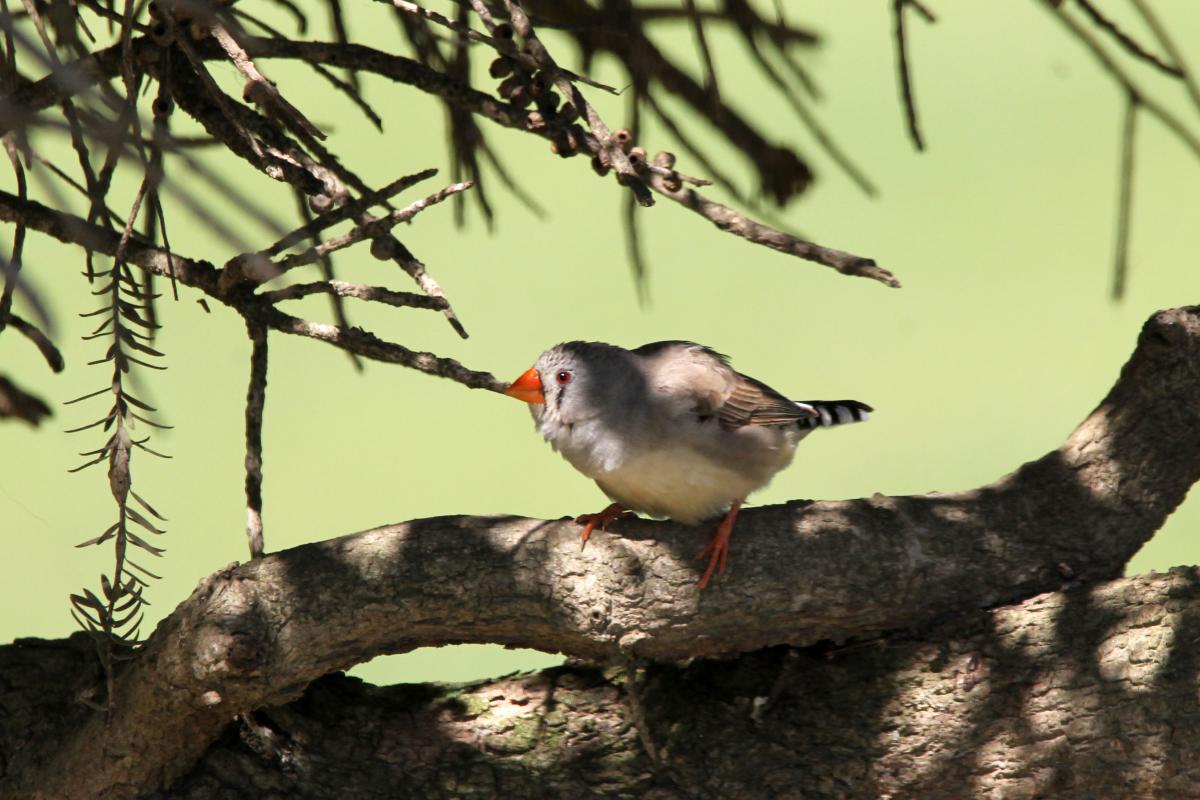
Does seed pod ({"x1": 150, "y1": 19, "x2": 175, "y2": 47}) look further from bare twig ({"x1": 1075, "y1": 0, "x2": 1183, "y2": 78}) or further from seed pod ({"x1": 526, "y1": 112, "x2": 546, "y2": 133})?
bare twig ({"x1": 1075, "y1": 0, "x2": 1183, "y2": 78})

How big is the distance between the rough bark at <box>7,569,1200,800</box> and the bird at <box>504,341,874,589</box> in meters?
0.47

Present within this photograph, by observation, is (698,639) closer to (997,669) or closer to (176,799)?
(997,669)

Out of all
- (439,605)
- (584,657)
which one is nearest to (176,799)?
(439,605)

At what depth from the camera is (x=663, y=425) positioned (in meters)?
3.34

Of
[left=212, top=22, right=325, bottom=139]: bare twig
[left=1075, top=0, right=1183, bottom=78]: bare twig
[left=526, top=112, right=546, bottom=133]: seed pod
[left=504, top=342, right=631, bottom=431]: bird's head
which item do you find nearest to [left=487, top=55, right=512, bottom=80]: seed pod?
[left=526, top=112, right=546, bottom=133]: seed pod

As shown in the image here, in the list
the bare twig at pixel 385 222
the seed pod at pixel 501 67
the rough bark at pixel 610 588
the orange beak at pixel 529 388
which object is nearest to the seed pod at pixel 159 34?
the bare twig at pixel 385 222

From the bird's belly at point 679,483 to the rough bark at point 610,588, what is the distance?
24cm

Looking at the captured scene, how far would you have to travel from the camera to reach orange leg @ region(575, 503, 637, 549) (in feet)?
9.34

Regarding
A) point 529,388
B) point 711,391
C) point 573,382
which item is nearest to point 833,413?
point 711,391

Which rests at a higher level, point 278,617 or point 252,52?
point 252,52

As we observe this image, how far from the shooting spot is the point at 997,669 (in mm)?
2686

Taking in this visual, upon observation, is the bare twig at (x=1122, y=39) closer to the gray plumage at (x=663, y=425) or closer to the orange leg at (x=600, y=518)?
the gray plumage at (x=663, y=425)

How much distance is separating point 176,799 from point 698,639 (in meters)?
1.13

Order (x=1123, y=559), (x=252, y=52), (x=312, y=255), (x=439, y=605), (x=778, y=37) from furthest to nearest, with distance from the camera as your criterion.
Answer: (x=778, y=37) < (x=1123, y=559) < (x=439, y=605) < (x=252, y=52) < (x=312, y=255)
